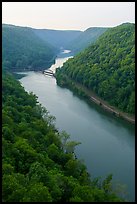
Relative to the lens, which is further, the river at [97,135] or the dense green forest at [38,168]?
the river at [97,135]

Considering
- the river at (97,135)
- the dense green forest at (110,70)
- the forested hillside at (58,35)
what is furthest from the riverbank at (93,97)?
the forested hillside at (58,35)

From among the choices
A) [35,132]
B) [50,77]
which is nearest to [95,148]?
[35,132]

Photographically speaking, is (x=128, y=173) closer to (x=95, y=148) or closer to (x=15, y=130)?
(x=95, y=148)

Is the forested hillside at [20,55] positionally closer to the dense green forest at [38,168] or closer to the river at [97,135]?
the river at [97,135]

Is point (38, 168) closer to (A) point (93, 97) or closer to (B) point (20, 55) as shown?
(A) point (93, 97)

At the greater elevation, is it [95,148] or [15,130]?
[15,130]

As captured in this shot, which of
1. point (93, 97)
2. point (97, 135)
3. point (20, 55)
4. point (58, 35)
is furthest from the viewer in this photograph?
point (58, 35)

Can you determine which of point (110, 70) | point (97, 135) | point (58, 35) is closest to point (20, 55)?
point (110, 70)
